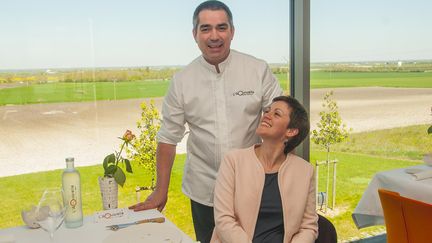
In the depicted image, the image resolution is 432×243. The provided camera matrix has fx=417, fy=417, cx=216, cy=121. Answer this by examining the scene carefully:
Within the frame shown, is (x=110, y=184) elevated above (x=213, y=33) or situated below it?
below

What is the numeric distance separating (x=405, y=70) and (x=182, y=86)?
10.1 ft

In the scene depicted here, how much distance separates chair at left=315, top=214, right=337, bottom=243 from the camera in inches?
62.0

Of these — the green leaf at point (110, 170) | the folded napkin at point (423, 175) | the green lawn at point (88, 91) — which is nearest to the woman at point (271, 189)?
the green leaf at point (110, 170)

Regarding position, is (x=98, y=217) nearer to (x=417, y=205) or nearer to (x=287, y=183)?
(x=287, y=183)

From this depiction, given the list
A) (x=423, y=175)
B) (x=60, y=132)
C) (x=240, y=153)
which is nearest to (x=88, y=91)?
(x=60, y=132)

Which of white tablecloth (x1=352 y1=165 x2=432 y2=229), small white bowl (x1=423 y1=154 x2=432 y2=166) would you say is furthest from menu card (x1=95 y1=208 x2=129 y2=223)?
small white bowl (x1=423 y1=154 x2=432 y2=166)

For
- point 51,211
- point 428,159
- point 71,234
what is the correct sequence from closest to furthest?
point 51,211
point 71,234
point 428,159

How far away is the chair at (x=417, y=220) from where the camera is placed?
1.67 metres

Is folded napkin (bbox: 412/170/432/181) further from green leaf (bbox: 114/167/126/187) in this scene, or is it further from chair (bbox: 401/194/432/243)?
green leaf (bbox: 114/167/126/187)

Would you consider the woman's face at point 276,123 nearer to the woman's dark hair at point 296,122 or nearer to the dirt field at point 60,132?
the woman's dark hair at point 296,122

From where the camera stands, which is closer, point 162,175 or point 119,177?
point 119,177

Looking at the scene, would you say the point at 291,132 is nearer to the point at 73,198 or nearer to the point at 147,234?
the point at 147,234

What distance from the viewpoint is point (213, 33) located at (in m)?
1.69

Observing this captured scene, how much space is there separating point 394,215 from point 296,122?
0.64 m
